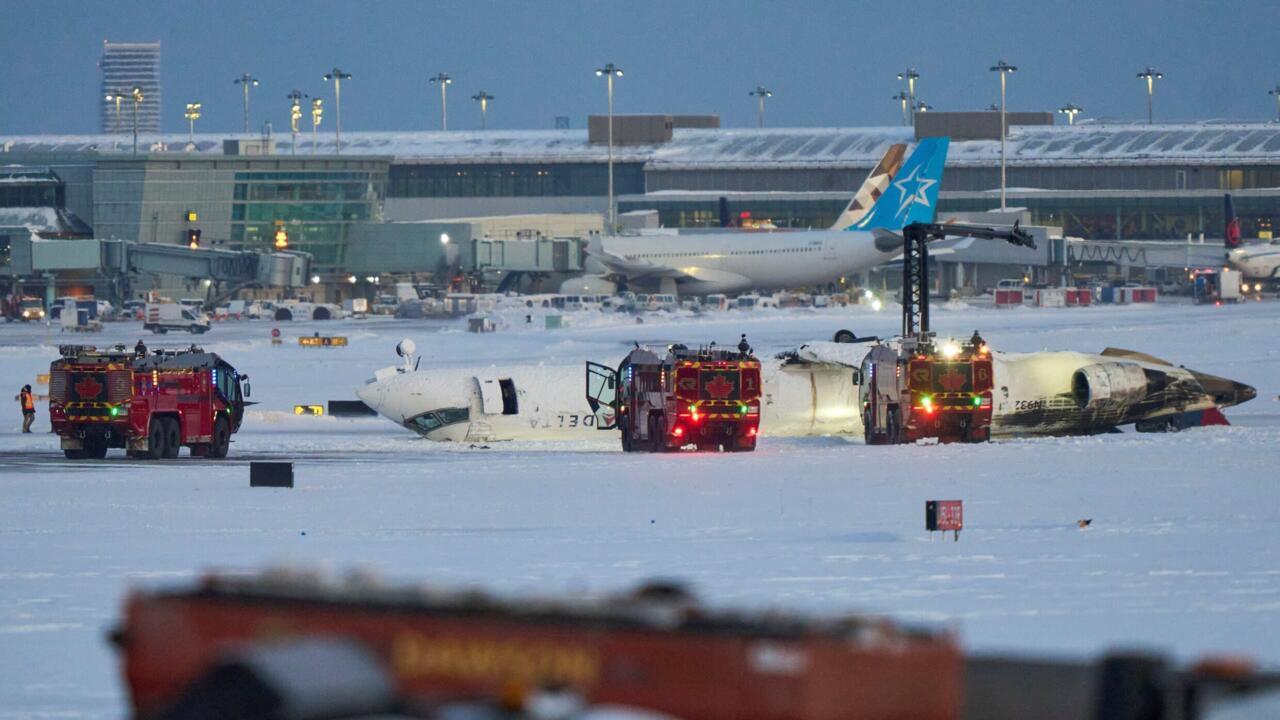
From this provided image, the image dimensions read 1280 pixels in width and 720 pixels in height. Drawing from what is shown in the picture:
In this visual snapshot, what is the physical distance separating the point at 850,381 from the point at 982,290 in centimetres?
9085

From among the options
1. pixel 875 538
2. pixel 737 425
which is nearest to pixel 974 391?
pixel 737 425

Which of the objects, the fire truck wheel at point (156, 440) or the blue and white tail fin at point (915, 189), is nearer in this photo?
the fire truck wheel at point (156, 440)

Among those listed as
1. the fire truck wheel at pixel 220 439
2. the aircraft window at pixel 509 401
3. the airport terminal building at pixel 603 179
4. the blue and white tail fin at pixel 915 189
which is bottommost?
the fire truck wheel at pixel 220 439

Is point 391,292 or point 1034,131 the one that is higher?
point 1034,131

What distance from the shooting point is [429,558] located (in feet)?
71.1

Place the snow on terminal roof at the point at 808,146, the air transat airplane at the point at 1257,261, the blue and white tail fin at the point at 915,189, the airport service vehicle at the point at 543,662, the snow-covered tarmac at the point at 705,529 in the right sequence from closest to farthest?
the airport service vehicle at the point at 543,662
the snow-covered tarmac at the point at 705,529
the blue and white tail fin at the point at 915,189
the air transat airplane at the point at 1257,261
the snow on terminal roof at the point at 808,146

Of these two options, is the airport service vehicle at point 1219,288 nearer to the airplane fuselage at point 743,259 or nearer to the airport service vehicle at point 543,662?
the airplane fuselage at point 743,259

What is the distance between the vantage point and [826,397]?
46.0 meters

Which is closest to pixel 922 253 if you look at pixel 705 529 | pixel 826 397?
pixel 826 397

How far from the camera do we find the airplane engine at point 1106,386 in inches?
→ 1742

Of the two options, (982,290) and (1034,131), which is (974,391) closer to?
(982,290)

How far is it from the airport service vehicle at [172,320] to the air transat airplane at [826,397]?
48665 millimetres

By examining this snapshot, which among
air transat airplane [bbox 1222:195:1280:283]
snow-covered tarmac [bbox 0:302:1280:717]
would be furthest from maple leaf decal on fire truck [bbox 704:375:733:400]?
air transat airplane [bbox 1222:195:1280:283]

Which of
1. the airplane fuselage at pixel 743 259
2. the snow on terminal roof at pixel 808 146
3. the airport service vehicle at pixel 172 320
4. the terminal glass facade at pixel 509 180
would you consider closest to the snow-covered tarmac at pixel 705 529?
the airport service vehicle at pixel 172 320
